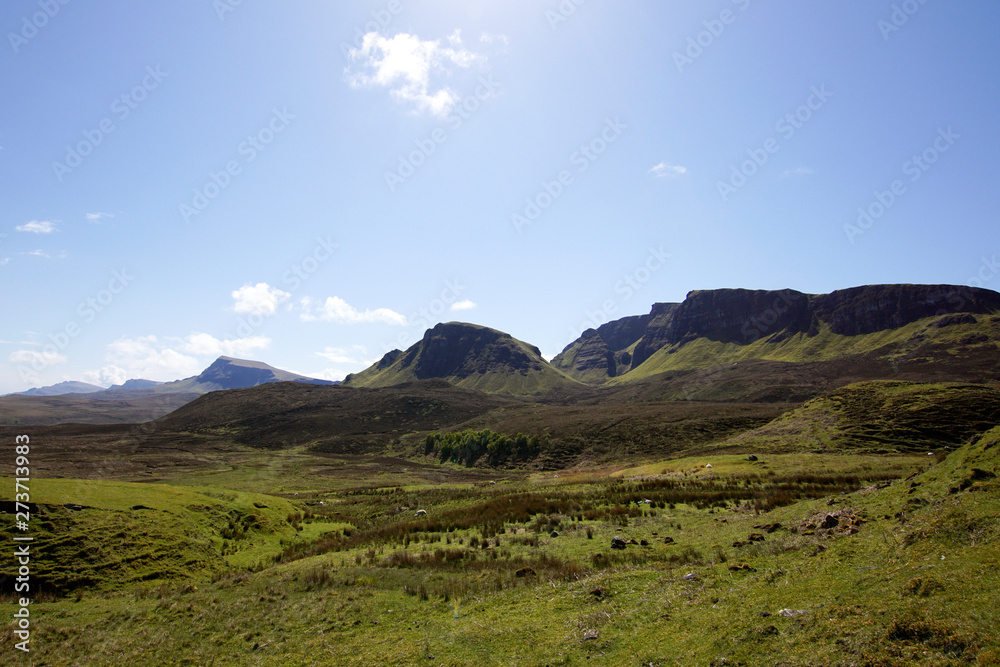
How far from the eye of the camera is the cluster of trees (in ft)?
304

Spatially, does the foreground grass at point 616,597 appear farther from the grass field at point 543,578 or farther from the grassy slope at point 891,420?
the grassy slope at point 891,420

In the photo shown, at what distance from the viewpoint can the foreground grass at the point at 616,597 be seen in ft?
24.2

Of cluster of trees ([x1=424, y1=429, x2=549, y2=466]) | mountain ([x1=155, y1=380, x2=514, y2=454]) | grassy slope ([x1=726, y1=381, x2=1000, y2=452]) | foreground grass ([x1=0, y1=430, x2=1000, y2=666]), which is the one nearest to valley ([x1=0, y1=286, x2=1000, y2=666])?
foreground grass ([x1=0, y1=430, x2=1000, y2=666])

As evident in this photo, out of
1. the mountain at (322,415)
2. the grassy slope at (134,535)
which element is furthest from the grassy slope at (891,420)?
the mountain at (322,415)

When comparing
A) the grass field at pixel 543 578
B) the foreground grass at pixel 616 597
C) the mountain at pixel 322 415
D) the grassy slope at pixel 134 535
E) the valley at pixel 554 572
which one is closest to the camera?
the foreground grass at pixel 616 597

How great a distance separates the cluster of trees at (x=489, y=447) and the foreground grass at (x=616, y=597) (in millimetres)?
72218

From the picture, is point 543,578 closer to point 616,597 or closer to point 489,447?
point 616,597

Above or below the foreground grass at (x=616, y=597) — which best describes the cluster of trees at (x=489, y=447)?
below

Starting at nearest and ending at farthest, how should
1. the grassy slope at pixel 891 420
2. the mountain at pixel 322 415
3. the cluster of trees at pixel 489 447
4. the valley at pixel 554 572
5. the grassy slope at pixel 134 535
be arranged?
the valley at pixel 554 572, the grassy slope at pixel 134 535, the grassy slope at pixel 891 420, the cluster of trees at pixel 489 447, the mountain at pixel 322 415

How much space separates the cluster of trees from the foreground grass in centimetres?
7222

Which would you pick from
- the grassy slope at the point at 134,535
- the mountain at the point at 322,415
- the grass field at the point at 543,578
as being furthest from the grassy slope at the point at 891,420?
the mountain at the point at 322,415

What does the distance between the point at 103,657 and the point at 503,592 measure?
31.6 feet

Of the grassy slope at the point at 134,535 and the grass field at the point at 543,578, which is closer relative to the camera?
the grass field at the point at 543,578

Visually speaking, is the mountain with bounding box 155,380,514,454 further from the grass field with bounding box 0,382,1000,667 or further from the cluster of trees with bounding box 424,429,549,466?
the grass field with bounding box 0,382,1000,667
